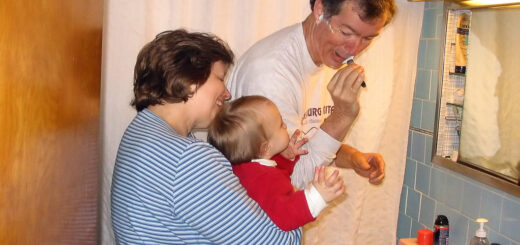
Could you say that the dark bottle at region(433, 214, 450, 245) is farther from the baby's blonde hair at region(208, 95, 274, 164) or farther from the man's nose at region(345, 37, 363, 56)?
the baby's blonde hair at region(208, 95, 274, 164)

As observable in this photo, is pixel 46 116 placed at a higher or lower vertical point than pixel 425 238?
higher

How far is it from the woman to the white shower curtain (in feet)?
2.64

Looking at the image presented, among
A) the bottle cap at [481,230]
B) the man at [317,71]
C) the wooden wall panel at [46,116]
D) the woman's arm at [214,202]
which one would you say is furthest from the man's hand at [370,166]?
the wooden wall panel at [46,116]

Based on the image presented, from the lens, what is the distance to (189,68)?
3.49 ft

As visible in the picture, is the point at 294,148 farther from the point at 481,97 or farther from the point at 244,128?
the point at 481,97

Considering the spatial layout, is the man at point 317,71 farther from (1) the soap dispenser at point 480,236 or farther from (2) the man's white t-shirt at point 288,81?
(1) the soap dispenser at point 480,236

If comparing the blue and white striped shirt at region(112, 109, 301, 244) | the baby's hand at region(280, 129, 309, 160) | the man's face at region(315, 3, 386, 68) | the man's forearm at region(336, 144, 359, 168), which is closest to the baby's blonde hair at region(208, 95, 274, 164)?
the baby's hand at region(280, 129, 309, 160)

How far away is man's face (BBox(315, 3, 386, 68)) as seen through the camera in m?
1.51

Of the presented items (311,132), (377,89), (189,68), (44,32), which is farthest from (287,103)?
(377,89)

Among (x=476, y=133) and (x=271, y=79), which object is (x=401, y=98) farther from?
(x=271, y=79)

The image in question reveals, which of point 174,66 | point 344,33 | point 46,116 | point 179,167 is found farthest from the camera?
point 344,33

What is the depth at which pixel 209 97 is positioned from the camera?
108cm

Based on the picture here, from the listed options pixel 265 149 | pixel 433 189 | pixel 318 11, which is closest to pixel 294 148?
pixel 265 149

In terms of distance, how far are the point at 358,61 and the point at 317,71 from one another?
2.03ft
